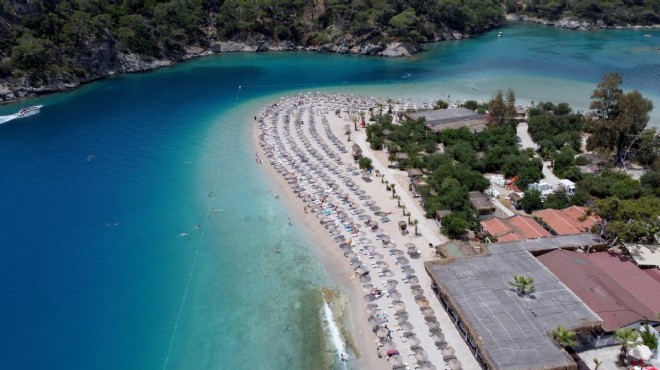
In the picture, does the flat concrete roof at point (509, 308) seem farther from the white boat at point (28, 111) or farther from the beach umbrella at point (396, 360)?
the white boat at point (28, 111)

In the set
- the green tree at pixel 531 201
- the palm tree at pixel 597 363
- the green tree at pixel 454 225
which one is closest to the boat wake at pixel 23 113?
the green tree at pixel 454 225

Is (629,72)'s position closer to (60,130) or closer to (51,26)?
(60,130)

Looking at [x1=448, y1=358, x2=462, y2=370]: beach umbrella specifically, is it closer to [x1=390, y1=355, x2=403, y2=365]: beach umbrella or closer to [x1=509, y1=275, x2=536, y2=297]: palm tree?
[x1=390, y1=355, x2=403, y2=365]: beach umbrella

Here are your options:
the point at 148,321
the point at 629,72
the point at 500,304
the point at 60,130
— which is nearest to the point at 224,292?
the point at 148,321

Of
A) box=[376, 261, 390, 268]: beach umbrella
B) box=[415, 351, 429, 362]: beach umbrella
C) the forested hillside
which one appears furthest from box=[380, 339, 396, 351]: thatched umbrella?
the forested hillside

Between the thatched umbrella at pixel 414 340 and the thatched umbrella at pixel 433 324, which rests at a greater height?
the thatched umbrella at pixel 433 324

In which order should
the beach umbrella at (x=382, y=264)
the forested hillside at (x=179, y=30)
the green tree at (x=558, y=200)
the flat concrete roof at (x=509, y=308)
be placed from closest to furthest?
the flat concrete roof at (x=509, y=308) → the beach umbrella at (x=382, y=264) → the green tree at (x=558, y=200) → the forested hillside at (x=179, y=30)

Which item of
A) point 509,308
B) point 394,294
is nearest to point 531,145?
point 394,294

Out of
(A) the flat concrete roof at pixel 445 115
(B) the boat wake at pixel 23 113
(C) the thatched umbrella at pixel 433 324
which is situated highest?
(B) the boat wake at pixel 23 113
